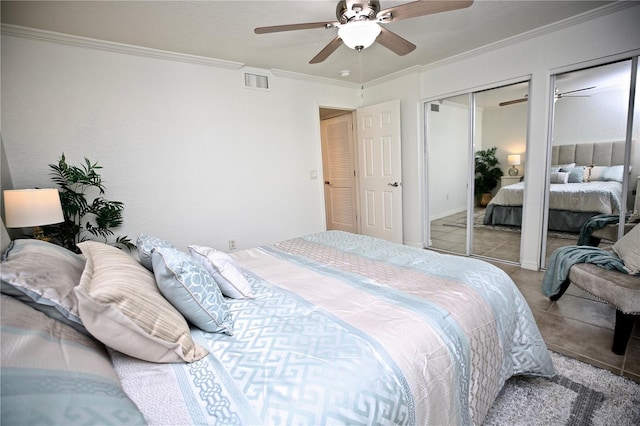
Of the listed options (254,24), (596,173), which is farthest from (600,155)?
(254,24)

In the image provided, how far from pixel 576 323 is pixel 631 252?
26.0 inches

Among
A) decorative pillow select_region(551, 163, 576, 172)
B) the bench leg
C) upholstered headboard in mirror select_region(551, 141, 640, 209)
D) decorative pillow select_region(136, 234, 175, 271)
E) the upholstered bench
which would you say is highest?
upholstered headboard in mirror select_region(551, 141, 640, 209)

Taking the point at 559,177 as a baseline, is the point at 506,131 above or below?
above

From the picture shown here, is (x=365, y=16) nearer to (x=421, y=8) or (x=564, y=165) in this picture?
(x=421, y=8)

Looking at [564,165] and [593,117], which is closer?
[593,117]

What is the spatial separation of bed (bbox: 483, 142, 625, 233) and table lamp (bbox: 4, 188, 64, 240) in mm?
4521

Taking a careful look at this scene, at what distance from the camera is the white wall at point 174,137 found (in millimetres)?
2529

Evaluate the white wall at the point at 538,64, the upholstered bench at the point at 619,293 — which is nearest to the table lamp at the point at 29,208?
the upholstered bench at the point at 619,293

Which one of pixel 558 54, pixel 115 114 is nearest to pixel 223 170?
pixel 115 114

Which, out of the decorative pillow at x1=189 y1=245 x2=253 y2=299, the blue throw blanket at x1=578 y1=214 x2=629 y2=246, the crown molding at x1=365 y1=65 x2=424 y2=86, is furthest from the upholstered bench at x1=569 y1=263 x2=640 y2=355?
the crown molding at x1=365 y1=65 x2=424 y2=86

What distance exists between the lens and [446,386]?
108 cm

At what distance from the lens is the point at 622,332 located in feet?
6.03

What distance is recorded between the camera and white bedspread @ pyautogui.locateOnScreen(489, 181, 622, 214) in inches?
109

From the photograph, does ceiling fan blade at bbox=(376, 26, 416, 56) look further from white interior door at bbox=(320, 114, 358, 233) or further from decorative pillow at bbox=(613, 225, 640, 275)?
white interior door at bbox=(320, 114, 358, 233)
